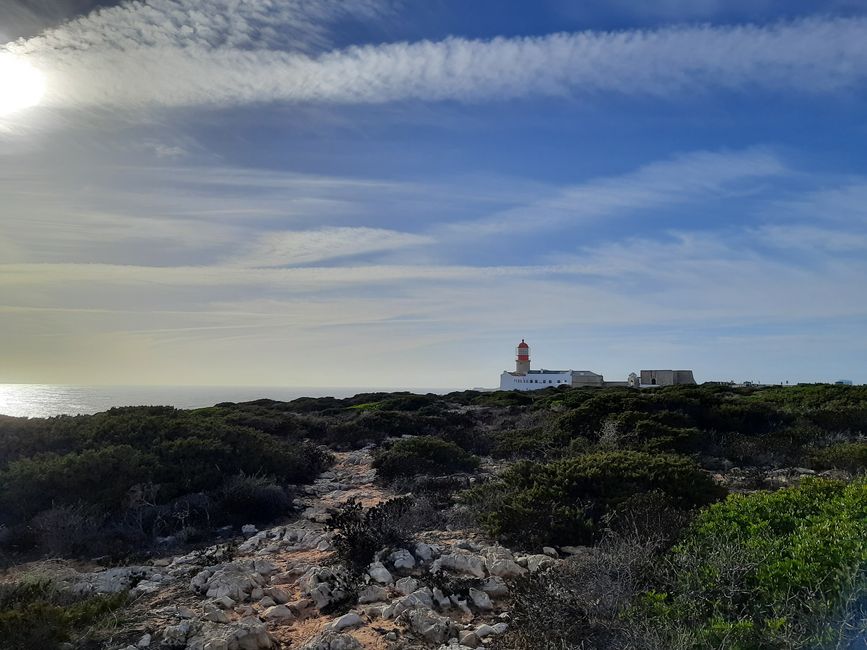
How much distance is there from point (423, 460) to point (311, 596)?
6224 mm

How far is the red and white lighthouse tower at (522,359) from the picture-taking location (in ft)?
216

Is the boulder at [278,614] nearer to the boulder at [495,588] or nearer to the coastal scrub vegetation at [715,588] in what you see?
the boulder at [495,588]

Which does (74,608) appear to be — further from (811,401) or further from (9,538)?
(811,401)

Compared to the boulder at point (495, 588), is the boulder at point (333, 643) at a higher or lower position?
lower

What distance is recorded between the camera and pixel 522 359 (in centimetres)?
6719

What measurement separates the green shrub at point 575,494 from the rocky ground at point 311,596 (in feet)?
1.08

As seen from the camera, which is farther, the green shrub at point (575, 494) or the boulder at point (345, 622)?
the green shrub at point (575, 494)

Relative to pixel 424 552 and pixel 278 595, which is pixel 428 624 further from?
pixel 278 595

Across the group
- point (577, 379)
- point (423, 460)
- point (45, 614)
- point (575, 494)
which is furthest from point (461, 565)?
point (577, 379)

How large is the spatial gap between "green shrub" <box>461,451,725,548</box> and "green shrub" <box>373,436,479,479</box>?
336 centimetres

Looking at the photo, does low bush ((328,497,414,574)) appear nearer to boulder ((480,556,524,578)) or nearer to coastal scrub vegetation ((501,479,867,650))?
boulder ((480,556,524,578))

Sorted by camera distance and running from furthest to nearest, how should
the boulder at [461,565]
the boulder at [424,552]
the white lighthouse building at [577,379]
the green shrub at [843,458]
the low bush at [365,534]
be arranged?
the white lighthouse building at [577,379], the green shrub at [843,458], the low bush at [365,534], the boulder at [424,552], the boulder at [461,565]

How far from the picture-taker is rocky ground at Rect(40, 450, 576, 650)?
452cm

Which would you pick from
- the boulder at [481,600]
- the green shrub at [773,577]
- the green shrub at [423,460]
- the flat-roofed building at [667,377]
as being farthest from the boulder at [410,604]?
the flat-roofed building at [667,377]
